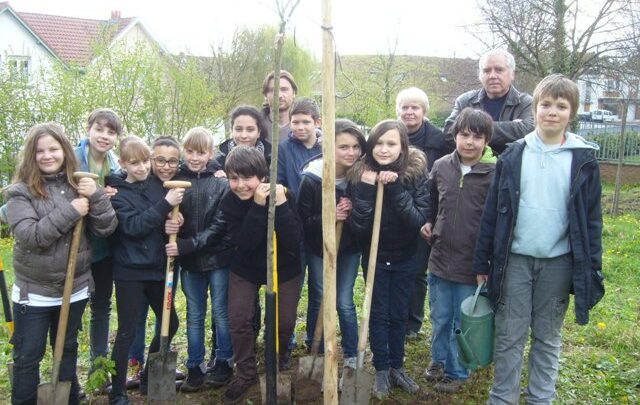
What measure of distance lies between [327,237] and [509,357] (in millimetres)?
1282

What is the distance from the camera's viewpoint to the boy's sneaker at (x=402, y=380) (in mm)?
3695

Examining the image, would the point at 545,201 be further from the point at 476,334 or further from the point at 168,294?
the point at 168,294

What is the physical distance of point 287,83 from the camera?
4.49 meters

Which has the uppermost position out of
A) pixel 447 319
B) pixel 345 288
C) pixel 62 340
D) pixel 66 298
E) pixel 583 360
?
→ pixel 66 298

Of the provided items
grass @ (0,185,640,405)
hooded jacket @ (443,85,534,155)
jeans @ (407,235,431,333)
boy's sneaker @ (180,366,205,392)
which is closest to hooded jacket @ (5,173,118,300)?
grass @ (0,185,640,405)

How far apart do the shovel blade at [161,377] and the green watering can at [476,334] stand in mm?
1717

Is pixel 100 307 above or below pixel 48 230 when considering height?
below

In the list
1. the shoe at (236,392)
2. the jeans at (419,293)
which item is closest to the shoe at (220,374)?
the shoe at (236,392)

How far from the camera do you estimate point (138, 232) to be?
11.0ft

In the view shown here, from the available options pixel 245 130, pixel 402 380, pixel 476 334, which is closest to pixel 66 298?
pixel 245 130

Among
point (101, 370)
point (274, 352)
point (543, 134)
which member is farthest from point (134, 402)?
point (543, 134)

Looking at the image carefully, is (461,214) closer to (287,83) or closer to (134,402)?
(287,83)

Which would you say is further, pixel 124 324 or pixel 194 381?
pixel 194 381

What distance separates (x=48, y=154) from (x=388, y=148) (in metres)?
1.91
